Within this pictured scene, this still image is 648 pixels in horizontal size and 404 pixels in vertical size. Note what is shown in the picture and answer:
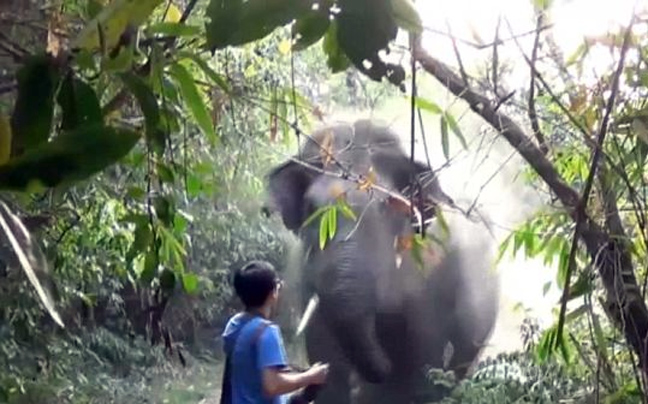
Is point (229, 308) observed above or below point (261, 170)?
below

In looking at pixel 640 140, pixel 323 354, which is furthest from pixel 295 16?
pixel 323 354

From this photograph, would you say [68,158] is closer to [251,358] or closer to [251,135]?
[251,135]

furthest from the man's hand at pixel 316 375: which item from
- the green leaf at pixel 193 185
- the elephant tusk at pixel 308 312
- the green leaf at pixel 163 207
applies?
the green leaf at pixel 163 207

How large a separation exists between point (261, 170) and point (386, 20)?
1626 mm

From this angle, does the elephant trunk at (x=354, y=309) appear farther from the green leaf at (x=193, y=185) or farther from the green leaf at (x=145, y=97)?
the green leaf at (x=145, y=97)

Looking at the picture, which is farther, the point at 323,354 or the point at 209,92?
the point at 323,354

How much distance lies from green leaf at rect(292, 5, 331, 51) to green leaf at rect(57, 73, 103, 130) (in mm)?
60

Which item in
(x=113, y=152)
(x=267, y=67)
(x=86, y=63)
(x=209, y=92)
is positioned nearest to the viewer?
(x=113, y=152)

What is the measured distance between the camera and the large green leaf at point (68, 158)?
0.81 ft

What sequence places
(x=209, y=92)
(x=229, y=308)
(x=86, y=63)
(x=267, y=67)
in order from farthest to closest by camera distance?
(x=229, y=308) → (x=267, y=67) → (x=209, y=92) → (x=86, y=63)

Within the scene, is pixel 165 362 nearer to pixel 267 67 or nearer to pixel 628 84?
pixel 267 67

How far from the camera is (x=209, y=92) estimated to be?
35.7 inches

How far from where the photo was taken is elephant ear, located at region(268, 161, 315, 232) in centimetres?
203

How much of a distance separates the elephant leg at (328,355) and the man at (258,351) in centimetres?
51
